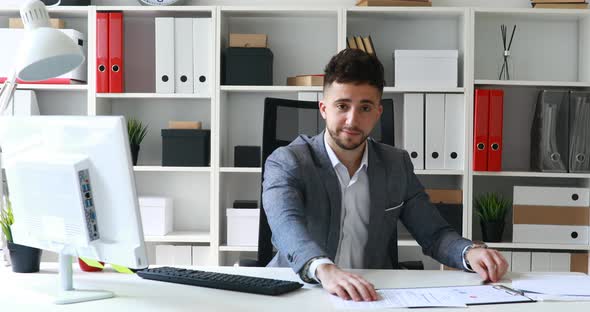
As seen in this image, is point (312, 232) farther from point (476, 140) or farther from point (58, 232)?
point (476, 140)

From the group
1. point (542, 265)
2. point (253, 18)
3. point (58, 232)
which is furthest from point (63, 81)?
point (542, 265)

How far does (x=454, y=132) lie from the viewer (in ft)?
11.3

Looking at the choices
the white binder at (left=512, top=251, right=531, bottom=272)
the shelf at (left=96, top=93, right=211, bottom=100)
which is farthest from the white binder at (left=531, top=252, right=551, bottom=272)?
the shelf at (left=96, top=93, right=211, bottom=100)

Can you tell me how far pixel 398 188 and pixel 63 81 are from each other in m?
2.09

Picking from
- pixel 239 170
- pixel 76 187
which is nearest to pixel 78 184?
pixel 76 187

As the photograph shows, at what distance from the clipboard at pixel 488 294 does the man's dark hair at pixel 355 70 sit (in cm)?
69

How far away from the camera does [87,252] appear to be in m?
1.55

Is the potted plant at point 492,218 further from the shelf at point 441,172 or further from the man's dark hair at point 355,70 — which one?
the man's dark hair at point 355,70

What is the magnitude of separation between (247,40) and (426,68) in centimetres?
91

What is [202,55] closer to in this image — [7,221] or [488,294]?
[7,221]

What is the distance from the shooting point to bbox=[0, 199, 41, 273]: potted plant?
72.7 inches

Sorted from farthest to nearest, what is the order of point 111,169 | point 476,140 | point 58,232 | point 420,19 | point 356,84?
point 420,19
point 476,140
point 356,84
point 58,232
point 111,169

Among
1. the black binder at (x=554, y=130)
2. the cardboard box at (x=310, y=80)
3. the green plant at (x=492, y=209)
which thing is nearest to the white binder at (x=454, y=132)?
the green plant at (x=492, y=209)

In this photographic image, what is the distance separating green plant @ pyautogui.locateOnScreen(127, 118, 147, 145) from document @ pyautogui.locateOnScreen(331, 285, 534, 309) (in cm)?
227
